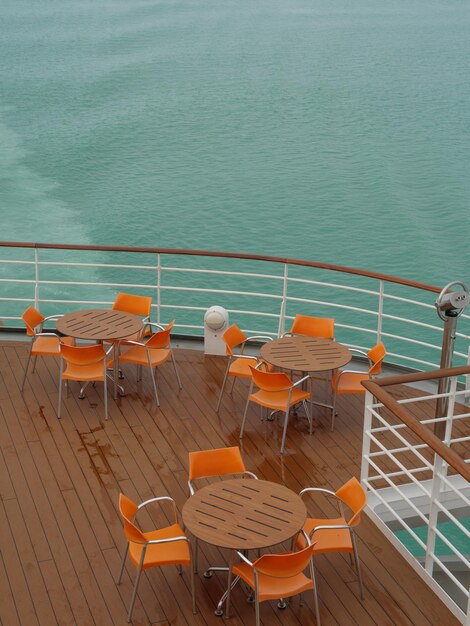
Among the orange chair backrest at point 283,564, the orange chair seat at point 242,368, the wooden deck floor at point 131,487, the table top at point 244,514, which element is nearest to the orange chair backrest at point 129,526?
the table top at point 244,514

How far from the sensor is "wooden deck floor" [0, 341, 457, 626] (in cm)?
501

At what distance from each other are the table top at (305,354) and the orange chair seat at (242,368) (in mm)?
252

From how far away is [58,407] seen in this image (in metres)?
7.22

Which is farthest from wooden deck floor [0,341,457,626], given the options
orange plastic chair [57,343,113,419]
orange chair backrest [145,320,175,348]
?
orange chair backrest [145,320,175,348]

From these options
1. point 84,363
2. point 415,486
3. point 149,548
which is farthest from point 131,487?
point 415,486

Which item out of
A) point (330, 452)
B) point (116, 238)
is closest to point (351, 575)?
point (330, 452)

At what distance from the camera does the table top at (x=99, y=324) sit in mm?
7426

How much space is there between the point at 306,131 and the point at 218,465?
2782 cm

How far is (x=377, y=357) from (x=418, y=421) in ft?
7.50

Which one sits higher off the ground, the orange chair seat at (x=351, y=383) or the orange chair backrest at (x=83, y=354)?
the orange chair backrest at (x=83, y=354)

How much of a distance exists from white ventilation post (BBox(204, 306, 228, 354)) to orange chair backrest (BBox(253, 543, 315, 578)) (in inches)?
151

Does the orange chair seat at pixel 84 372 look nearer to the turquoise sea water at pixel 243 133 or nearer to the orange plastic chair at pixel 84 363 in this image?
the orange plastic chair at pixel 84 363

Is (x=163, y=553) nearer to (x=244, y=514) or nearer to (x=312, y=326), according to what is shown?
(x=244, y=514)

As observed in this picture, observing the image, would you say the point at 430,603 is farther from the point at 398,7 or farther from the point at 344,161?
the point at 398,7
